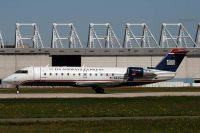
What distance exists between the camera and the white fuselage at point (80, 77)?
6203 cm

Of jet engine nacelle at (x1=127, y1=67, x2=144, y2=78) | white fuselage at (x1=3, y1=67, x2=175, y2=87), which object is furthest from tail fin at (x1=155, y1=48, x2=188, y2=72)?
jet engine nacelle at (x1=127, y1=67, x2=144, y2=78)

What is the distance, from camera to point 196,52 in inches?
5143

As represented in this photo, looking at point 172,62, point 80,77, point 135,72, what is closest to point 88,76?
point 80,77

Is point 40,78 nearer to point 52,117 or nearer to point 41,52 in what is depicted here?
point 52,117

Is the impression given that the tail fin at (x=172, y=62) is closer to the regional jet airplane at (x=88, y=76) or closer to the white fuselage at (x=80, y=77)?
the regional jet airplane at (x=88, y=76)

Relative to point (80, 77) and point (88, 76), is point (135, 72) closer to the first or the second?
point (88, 76)

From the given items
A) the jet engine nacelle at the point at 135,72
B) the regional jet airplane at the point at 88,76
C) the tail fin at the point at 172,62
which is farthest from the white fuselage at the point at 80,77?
the tail fin at the point at 172,62

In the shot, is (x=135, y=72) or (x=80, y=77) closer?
(x=80, y=77)

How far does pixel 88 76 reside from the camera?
209 feet

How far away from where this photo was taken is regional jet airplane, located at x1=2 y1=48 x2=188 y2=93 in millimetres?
62094

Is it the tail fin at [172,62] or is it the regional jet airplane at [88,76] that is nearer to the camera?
the regional jet airplane at [88,76]

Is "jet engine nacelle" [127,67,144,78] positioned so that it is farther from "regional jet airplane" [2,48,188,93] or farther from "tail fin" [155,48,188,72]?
"tail fin" [155,48,188,72]

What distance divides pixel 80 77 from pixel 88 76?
102cm

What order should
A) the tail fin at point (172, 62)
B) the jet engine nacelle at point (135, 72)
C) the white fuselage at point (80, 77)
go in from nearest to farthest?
the white fuselage at point (80, 77)
the jet engine nacelle at point (135, 72)
the tail fin at point (172, 62)
